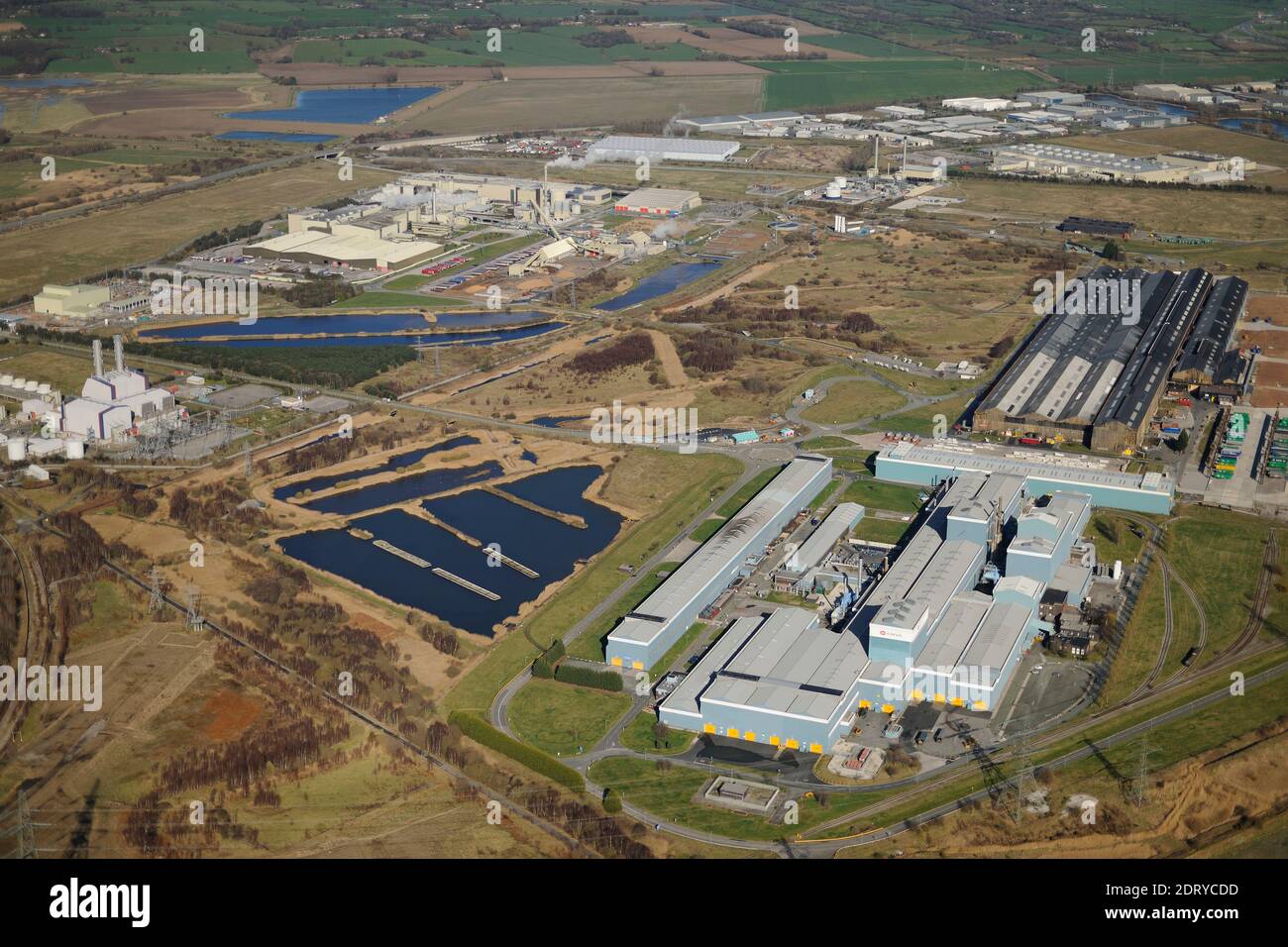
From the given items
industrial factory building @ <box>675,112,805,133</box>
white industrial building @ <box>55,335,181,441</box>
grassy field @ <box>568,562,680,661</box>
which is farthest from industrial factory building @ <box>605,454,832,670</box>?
industrial factory building @ <box>675,112,805,133</box>

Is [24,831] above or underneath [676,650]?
underneath

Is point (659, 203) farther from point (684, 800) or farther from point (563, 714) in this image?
point (684, 800)

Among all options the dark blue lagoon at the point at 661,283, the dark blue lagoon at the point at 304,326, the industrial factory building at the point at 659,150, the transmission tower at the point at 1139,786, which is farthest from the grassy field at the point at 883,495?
the industrial factory building at the point at 659,150

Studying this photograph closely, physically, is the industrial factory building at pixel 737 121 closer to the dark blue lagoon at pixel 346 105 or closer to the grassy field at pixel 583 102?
the grassy field at pixel 583 102

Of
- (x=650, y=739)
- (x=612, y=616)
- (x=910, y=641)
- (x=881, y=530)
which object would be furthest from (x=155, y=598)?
(x=881, y=530)

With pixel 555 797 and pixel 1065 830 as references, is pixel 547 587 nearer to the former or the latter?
pixel 555 797

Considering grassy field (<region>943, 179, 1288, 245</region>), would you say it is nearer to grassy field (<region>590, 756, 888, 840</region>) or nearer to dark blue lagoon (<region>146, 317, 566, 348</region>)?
dark blue lagoon (<region>146, 317, 566, 348</region>)
